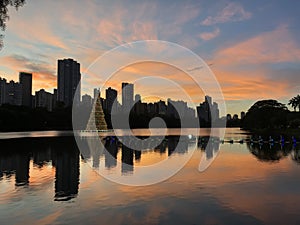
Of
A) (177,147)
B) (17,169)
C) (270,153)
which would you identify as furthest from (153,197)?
(177,147)

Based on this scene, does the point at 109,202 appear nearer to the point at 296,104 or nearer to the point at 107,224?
the point at 107,224

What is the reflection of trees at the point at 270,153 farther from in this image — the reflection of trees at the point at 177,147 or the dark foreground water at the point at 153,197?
the reflection of trees at the point at 177,147

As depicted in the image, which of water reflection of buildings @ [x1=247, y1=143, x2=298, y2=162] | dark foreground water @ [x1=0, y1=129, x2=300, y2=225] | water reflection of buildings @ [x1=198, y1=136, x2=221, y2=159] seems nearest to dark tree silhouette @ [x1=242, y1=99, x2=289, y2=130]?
water reflection of buildings @ [x1=198, y1=136, x2=221, y2=159]

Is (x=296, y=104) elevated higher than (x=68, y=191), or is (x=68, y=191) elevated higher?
(x=296, y=104)

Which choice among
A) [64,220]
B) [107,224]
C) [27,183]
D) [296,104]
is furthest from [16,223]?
[296,104]

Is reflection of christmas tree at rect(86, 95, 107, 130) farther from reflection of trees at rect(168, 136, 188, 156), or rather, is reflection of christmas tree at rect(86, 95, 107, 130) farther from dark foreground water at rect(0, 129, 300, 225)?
dark foreground water at rect(0, 129, 300, 225)

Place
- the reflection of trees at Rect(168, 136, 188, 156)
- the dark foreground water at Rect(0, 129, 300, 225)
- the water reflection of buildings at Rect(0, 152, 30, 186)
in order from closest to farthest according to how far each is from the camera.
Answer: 1. the dark foreground water at Rect(0, 129, 300, 225)
2. the water reflection of buildings at Rect(0, 152, 30, 186)
3. the reflection of trees at Rect(168, 136, 188, 156)

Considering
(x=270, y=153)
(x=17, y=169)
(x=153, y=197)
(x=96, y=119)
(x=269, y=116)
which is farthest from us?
(x=269, y=116)

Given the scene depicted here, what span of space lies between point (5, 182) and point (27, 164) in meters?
7.28

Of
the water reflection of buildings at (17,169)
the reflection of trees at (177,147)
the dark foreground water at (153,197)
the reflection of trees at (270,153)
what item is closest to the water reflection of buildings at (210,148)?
the reflection of trees at (177,147)

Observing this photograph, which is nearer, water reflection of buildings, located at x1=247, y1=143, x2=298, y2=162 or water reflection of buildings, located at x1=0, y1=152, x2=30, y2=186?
water reflection of buildings, located at x1=0, y1=152, x2=30, y2=186

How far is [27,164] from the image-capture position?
24.4 metres

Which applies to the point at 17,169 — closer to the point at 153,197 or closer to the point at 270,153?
the point at 153,197

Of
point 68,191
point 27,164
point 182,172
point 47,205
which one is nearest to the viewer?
point 47,205
